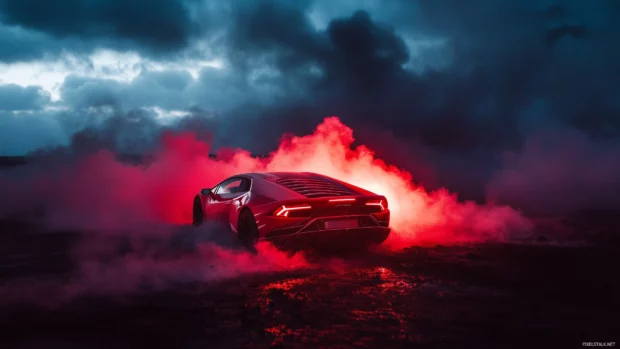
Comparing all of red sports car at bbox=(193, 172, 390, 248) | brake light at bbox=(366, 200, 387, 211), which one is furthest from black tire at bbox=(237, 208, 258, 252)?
brake light at bbox=(366, 200, 387, 211)

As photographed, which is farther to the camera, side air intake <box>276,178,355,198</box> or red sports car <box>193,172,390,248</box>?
side air intake <box>276,178,355,198</box>

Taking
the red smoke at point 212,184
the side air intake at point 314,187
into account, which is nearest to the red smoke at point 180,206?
the red smoke at point 212,184

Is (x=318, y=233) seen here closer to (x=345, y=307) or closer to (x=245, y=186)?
(x=245, y=186)

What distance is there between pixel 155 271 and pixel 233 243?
1843 millimetres

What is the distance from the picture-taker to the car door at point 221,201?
29.0 feet

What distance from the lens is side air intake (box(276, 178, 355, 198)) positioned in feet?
25.1

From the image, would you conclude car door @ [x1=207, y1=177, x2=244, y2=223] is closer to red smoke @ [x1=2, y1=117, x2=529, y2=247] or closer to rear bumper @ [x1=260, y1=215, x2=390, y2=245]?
rear bumper @ [x1=260, y1=215, x2=390, y2=245]

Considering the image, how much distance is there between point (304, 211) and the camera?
7.32m

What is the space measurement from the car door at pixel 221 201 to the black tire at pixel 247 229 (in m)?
0.63

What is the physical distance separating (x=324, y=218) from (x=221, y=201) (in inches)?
99.2

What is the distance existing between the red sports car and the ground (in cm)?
49

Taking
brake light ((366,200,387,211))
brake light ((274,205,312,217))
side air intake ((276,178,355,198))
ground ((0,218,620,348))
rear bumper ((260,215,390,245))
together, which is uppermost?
side air intake ((276,178,355,198))

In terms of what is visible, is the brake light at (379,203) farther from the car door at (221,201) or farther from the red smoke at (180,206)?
the car door at (221,201)

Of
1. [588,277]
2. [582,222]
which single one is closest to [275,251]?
[588,277]
